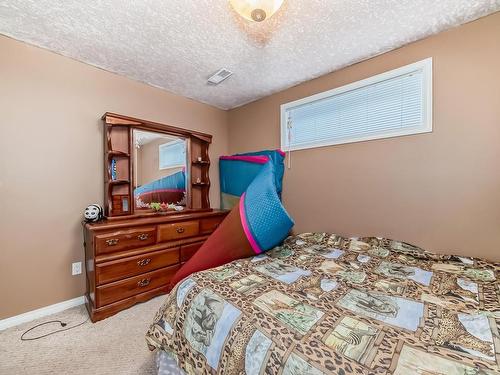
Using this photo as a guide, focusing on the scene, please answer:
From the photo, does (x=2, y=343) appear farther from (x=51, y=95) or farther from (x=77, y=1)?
(x=77, y=1)

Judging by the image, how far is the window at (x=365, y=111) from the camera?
1766 millimetres

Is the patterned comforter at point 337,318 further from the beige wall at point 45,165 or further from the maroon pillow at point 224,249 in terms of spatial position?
the beige wall at point 45,165

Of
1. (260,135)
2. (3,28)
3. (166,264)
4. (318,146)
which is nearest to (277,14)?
(318,146)

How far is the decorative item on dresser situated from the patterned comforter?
96 cm

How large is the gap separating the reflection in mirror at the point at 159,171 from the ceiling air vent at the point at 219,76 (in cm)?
82

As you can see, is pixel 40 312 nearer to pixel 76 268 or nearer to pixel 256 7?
pixel 76 268

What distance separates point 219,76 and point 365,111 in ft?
5.06

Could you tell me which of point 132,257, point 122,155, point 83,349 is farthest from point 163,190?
point 83,349

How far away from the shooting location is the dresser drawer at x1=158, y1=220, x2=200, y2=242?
87.6 inches

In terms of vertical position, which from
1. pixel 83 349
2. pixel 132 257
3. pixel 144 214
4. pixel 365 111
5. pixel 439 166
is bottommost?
pixel 83 349

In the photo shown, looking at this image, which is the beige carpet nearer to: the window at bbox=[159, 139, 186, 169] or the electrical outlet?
the electrical outlet

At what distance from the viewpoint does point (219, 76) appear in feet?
7.64

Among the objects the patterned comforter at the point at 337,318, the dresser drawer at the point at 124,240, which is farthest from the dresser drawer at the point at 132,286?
the patterned comforter at the point at 337,318

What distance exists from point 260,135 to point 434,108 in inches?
71.3
